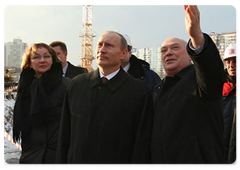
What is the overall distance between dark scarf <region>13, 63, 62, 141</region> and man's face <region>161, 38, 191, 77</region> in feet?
4.42

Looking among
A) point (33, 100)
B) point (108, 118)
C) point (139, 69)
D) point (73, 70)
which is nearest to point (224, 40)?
point (139, 69)

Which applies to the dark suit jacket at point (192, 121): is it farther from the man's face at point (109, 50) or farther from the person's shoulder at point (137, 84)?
the man's face at point (109, 50)

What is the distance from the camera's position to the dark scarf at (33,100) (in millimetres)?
3057

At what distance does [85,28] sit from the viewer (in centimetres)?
469

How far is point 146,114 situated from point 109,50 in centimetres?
72

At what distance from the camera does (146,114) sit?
2.51 metres

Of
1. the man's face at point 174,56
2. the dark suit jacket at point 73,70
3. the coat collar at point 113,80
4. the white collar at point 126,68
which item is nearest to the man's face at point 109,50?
the coat collar at point 113,80

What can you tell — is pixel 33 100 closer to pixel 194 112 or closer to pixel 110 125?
pixel 110 125

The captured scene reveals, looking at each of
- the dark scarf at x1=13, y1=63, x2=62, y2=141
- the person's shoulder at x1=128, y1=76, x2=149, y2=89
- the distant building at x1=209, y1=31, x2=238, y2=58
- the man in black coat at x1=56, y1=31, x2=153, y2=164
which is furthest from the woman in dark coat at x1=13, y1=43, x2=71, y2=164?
the distant building at x1=209, y1=31, x2=238, y2=58

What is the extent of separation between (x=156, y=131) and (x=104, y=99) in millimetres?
578

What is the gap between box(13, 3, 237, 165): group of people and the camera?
225 cm

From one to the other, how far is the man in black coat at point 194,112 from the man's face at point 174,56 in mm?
144

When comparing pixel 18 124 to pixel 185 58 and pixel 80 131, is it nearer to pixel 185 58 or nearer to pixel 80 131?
pixel 80 131

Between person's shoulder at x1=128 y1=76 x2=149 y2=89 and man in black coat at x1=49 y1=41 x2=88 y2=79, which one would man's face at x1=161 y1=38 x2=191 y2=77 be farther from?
man in black coat at x1=49 y1=41 x2=88 y2=79
